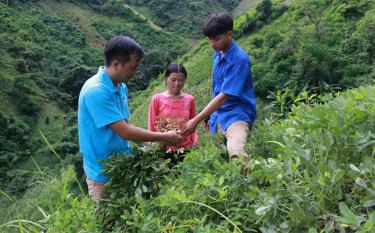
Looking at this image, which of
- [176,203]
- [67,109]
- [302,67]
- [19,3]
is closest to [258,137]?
[176,203]

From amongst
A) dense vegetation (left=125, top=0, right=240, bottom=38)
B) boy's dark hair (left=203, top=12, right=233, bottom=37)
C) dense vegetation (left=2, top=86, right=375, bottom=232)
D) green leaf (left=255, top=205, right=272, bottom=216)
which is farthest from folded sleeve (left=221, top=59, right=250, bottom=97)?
dense vegetation (left=125, top=0, right=240, bottom=38)

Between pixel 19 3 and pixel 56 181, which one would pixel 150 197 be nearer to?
pixel 56 181

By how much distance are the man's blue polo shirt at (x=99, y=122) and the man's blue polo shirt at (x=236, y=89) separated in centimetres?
77

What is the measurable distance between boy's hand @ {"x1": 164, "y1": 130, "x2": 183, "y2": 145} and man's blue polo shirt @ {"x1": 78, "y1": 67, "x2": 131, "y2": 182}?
0.24 meters

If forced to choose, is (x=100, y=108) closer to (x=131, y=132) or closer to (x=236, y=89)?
Result: (x=131, y=132)

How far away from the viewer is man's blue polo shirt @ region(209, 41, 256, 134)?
2.92 m

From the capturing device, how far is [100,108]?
2400 mm

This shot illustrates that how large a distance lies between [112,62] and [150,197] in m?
1.17

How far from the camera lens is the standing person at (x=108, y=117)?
2.41 m

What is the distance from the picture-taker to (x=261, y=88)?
12242 mm

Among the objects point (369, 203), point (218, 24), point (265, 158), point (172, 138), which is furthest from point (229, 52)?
point (369, 203)

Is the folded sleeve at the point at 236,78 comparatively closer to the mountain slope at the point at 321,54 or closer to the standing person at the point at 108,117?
the standing person at the point at 108,117

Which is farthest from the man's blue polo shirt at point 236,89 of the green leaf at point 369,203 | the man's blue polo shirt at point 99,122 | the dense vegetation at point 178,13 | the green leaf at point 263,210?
the dense vegetation at point 178,13

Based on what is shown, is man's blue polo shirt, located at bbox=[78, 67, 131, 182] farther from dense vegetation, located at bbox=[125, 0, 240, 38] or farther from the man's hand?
dense vegetation, located at bbox=[125, 0, 240, 38]
